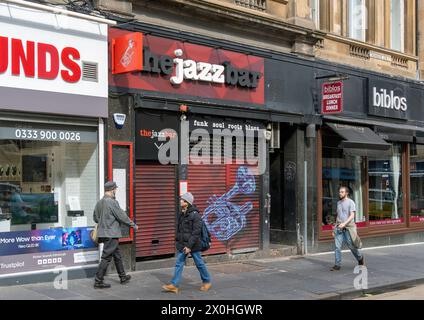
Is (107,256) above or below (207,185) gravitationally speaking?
below

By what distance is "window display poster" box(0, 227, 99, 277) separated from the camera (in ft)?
30.7

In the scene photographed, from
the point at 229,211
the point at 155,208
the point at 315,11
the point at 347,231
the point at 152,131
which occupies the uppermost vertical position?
the point at 315,11

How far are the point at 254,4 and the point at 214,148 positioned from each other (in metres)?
3.84

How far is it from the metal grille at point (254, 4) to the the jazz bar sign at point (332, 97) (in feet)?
8.76

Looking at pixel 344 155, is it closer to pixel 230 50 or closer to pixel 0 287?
pixel 230 50

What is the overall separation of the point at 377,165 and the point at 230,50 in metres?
6.91

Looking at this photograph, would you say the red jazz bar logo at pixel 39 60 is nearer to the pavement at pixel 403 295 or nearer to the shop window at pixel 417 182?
the pavement at pixel 403 295

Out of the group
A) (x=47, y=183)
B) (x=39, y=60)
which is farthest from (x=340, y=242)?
(x=39, y=60)

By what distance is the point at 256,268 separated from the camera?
12.0m

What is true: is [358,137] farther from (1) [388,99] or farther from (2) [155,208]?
(2) [155,208]

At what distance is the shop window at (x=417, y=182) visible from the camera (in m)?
18.6

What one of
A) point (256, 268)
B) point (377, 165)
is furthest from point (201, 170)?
point (377, 165)

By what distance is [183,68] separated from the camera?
11.8 meters

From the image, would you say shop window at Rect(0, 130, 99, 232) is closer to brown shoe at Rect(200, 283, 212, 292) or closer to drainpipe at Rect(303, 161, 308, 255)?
brown shoe at Rect(200, 283, 212, 292)
